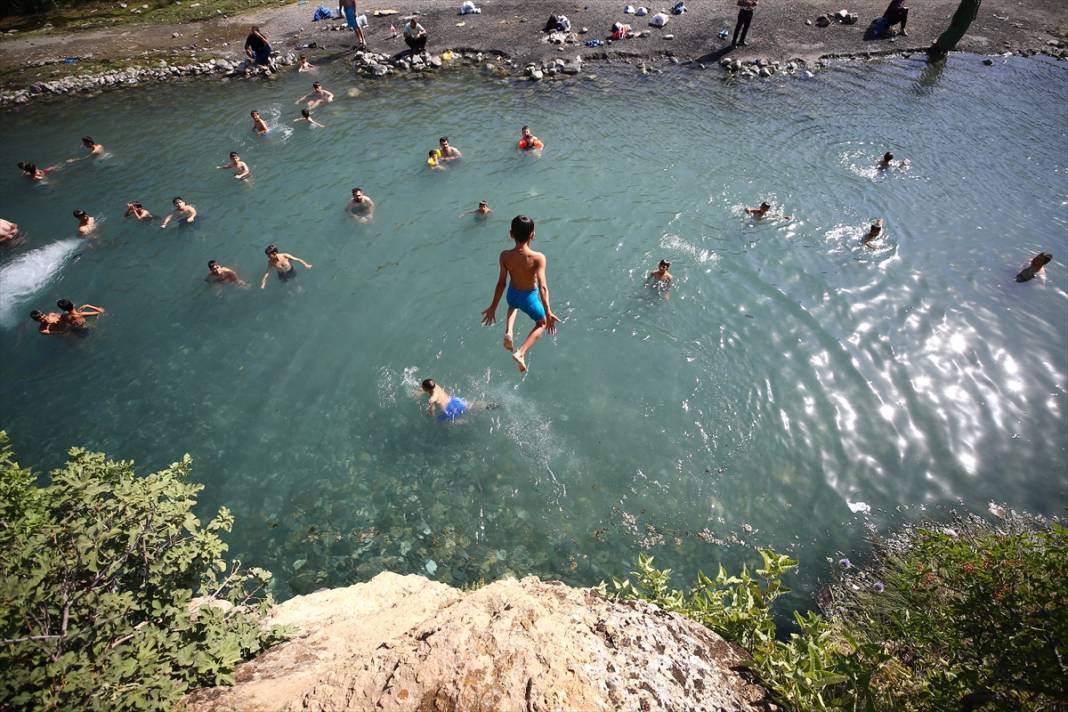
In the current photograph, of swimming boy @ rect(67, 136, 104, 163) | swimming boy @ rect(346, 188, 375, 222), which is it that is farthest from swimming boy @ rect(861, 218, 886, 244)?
swimming boy @ rect(67, 136, 104, 163)

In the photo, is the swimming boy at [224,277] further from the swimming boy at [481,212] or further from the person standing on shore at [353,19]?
the person standing on shore at [353,19]

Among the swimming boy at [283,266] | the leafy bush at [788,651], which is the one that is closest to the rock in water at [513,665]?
→ the leafy bush at [788,651]

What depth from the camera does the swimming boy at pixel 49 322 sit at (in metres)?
11.9

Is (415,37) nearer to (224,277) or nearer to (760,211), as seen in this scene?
(224,277)

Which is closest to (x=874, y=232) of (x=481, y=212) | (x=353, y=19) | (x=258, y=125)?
(x=481, y=212)

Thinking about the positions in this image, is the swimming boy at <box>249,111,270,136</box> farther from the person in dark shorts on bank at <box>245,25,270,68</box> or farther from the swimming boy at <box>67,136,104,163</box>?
the person in dark shorts on bank at <box>245,25,270,68</box>

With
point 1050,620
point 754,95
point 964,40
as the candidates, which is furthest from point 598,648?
point 964,40

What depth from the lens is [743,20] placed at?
21656mm

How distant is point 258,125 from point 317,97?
10.9 feet

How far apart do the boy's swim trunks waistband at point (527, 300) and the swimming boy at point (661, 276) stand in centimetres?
518

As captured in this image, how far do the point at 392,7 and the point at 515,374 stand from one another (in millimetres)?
27731

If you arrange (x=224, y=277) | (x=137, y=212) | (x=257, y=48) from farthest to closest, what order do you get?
(x=257, y=48)
(x=137, y=212)
(x=224, y=277)

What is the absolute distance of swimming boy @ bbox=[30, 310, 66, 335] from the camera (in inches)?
469

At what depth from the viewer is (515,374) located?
11086 millimetres
